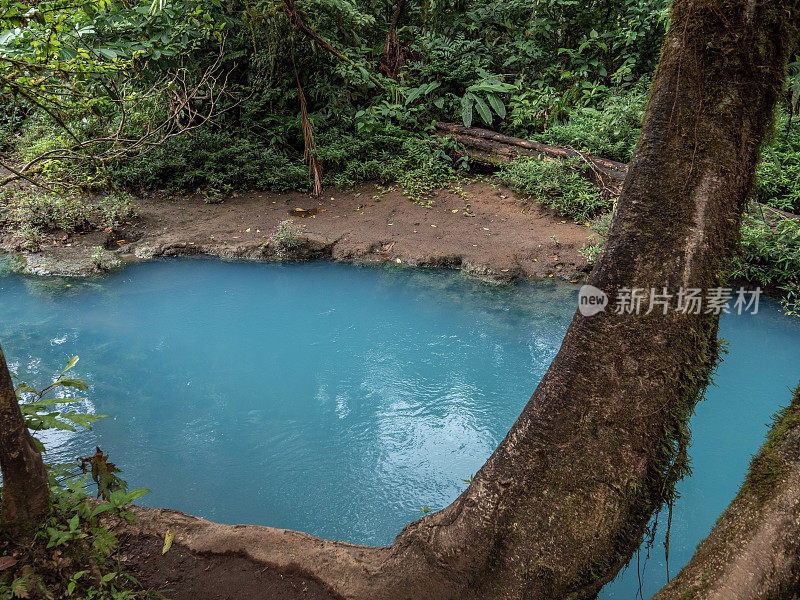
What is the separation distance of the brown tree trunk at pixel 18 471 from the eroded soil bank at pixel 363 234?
181 inches

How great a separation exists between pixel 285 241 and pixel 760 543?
18.2ft

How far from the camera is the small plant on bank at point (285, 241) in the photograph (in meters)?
6.22

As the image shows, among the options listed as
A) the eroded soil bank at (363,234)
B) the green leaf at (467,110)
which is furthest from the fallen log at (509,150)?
the eroded soil bank at (363,234)

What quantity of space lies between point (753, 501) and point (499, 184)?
663cm

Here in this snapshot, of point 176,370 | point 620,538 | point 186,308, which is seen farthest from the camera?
point 186,308

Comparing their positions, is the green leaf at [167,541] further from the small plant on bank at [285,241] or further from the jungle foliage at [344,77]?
the jungle foliage at [344,77]

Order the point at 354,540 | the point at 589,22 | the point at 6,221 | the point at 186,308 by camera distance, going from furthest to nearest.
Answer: the point at 589,22 → the point at 6,221 → the point at 186,308 → the point at 354,540

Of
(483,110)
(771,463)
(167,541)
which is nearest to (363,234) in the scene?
(483,110)

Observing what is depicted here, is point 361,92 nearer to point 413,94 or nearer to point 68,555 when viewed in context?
point 413,94

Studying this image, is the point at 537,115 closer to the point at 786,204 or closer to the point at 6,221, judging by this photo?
the point at 786,204

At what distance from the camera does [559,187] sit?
6863mm

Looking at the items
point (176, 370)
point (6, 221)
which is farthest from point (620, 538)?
point (6, 221)

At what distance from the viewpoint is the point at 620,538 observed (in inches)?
61.4

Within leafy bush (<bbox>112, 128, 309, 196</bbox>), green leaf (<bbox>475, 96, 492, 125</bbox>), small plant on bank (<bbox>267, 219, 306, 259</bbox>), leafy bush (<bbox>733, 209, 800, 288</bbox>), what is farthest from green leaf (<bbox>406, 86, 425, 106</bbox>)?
leafy bush (<bbox>733, 209, 800, 288</bbox>)
